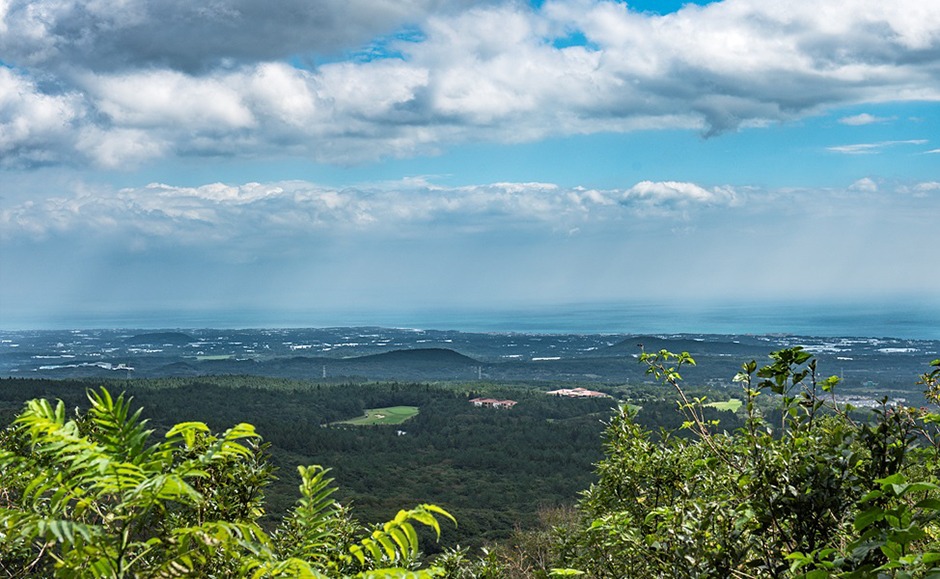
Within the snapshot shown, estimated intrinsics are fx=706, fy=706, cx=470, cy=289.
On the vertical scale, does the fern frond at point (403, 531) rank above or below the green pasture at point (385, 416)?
above

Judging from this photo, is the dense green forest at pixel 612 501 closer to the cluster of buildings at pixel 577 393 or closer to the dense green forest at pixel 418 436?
the dense green forest at pixel 418 436

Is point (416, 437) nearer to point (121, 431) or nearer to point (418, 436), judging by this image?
point (418, 436)

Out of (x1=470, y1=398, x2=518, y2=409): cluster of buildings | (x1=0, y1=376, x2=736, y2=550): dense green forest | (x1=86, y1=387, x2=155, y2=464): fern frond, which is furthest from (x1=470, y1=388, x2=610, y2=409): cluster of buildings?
(x1=86, y1=387, x2=155, y2=464): fern frond

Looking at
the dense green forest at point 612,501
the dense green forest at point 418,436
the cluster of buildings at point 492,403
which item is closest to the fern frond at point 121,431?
the dense green forest at point 612,501

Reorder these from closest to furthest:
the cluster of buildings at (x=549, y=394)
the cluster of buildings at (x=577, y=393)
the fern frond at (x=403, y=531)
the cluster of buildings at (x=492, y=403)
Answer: the fern frond at (x=403, y=531) → the cluster of buildings at (x=492, y=403) → the cluster of buildings at (x=549, y=394) → the cluster of buildings at (x=577, y=393)

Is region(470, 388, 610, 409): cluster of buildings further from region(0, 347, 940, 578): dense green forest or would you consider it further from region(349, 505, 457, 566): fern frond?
region(349, 505, 457, 566): fern frond

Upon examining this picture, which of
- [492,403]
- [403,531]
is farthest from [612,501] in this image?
[492,403]

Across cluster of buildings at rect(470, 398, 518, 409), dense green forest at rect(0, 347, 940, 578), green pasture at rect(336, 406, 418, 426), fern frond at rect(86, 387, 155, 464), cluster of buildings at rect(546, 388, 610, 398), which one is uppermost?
fern frond at rect(86, 387, 155, 464)

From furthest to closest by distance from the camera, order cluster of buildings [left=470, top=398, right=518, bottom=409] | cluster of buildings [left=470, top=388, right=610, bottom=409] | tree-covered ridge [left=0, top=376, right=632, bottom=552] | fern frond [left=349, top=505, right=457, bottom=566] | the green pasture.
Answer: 1. cluster of buildings [left=470, top=388, right=610, bottom=409]
2. cluster of buildings [left=470, top=398, right=518, bottom=409]
3. the green pasture
4. tree-covered ridge [left=0, top=376, right=632, bottom=552]
5. fern frond [left=349, top=505, right=457, bottom=566]

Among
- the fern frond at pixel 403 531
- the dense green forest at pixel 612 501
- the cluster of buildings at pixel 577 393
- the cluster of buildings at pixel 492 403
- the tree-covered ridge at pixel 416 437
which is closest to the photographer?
the dense green forest at pixel 612 501
